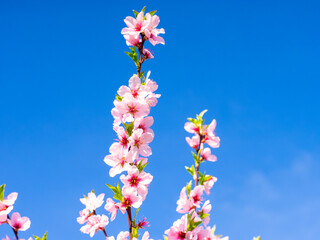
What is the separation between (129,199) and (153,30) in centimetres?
214

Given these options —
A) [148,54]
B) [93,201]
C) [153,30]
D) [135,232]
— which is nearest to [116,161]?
[93,201]

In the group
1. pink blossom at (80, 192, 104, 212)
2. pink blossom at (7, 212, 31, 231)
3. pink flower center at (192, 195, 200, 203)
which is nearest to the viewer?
pink blossom at (7, 212, 31, 231)

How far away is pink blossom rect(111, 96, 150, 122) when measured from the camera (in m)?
3.78

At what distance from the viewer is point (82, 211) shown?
416cm

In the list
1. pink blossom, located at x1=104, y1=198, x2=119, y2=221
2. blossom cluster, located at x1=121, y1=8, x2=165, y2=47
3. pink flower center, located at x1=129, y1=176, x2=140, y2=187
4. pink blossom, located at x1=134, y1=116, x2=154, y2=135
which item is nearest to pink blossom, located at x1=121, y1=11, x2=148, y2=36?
blossom cluster, located at x1=121, y1=8, x2=165, y2=47

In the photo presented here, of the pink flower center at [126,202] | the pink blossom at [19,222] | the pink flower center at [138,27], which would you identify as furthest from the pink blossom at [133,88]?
the pink blossom at [19,222]

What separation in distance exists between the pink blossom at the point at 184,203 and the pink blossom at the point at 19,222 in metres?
1.59

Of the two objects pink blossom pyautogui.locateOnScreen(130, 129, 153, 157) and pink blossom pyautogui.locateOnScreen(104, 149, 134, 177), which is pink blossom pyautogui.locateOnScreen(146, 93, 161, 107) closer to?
pink blossom pyautogui.locateOnScreen(130, 129, 153, 157)

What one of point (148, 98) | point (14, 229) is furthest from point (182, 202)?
point (14, 229)

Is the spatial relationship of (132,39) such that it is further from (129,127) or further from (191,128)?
(191,128)

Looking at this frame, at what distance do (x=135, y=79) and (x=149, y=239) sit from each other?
1851 millimetres

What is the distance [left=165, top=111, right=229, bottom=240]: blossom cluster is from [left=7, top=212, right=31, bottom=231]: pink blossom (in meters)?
1.45

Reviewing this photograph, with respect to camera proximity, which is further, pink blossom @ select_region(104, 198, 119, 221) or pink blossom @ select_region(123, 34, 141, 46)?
pink blossom @ select_region(123, 34, 141, 46)

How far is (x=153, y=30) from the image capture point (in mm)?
4281
